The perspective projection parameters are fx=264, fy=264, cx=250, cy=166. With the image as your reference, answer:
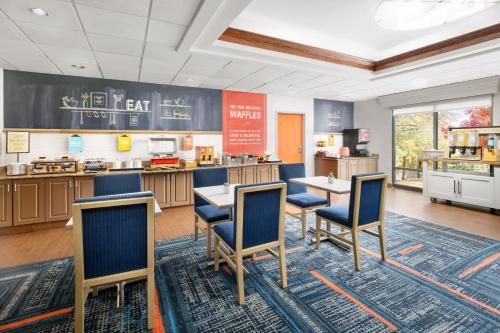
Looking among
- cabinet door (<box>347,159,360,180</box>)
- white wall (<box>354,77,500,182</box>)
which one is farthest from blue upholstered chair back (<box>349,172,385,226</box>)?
cabinet door (<box>347,159,360,180</box>)

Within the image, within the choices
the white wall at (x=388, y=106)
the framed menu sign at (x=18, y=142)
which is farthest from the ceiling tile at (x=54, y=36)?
the white wall at (x=388, y=106)

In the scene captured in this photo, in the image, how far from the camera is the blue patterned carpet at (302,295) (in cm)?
196

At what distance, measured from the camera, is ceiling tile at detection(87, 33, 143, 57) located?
3240 millimetres

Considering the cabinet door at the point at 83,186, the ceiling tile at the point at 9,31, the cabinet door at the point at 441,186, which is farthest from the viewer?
the cabinet door at the point at 441,186

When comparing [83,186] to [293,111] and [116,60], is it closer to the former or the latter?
[116,60]

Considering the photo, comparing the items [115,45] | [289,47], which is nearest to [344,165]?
[289,47]

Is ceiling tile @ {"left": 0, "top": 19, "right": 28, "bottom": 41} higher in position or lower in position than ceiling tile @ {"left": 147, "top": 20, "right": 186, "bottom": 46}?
lower

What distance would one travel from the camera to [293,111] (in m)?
7.16

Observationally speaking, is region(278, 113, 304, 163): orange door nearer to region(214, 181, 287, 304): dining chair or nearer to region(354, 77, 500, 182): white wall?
region(354, 77, 500, 182): white wall

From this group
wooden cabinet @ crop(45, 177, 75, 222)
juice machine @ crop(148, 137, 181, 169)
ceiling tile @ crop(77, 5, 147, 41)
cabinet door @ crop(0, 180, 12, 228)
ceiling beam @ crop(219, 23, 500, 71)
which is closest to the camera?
ceiling tile @ crop(77, 5, 147, 41)

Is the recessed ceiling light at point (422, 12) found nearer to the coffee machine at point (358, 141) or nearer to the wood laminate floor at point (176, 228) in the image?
the wood laminate floor at point (176, 228)

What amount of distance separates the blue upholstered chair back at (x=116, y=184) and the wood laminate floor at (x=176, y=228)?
0.96 meters

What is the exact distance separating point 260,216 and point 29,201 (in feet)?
12.7

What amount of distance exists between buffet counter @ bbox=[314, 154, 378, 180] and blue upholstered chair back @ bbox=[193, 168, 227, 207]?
429 centimetres
